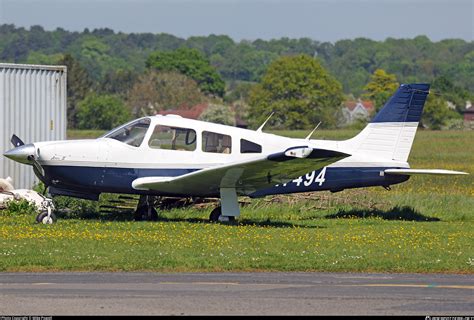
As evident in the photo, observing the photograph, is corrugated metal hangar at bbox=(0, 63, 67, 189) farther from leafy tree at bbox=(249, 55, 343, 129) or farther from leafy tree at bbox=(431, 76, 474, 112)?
leafy tree at bbox=(431, 76, 474, 112)

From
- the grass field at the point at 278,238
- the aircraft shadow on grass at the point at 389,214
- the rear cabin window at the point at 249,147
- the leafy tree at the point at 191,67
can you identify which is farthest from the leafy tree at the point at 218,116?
the rear cabin window at the point at 249,147

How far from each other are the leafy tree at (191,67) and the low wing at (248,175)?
13042cm

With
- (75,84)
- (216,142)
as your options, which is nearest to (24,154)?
(216,142)

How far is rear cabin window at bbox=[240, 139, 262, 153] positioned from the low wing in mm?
551

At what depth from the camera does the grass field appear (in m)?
14.0

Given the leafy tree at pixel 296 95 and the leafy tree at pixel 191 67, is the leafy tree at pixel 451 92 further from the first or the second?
the leafy tree at pixel 191 67

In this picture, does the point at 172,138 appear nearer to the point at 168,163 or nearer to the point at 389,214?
the point at 168,163

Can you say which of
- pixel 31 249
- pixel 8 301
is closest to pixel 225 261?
pixel 31 249

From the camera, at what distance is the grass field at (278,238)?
550 inches

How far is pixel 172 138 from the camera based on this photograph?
19.3 metres

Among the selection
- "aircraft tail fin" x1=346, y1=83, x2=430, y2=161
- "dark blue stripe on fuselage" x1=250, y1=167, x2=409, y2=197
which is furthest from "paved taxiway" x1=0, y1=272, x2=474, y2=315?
"aircraft tail fin" x1=346, y1=83, x2=430, y2=161

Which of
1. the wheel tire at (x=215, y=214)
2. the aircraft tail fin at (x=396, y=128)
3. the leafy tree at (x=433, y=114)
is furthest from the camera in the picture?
the leafy tree at (x=433, y=114)

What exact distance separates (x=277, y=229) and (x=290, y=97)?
4070 inches

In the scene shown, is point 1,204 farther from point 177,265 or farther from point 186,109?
point 186,109
